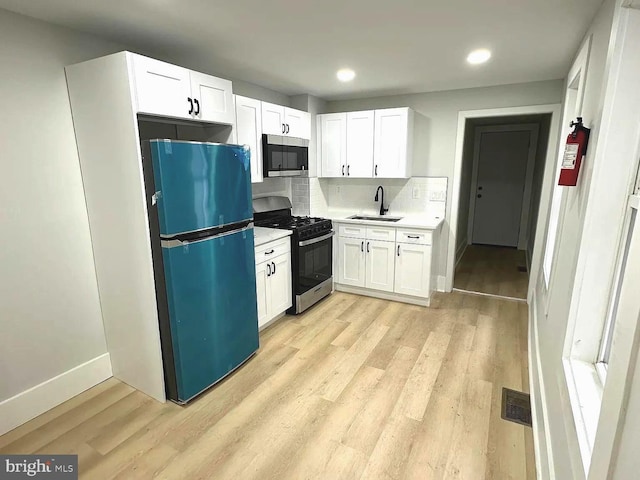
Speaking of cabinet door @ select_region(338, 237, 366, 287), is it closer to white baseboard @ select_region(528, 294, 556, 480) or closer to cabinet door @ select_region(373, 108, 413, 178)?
cabinet door @ select_region(373, 108, 413, 178)

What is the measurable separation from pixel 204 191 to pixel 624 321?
2.06m

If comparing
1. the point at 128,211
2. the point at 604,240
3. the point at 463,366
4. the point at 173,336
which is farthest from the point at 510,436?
the point at 128,211

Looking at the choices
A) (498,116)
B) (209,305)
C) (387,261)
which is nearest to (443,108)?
(498,116)

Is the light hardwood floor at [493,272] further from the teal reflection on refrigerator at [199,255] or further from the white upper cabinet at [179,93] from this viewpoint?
the white upper cabinet at [179,93]

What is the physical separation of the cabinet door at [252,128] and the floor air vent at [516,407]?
263 centimetres

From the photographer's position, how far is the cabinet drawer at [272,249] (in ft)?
9.82

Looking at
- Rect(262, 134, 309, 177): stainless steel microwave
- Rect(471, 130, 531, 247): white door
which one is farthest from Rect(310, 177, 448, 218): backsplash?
Rect(471, 130, 531, 247): white door

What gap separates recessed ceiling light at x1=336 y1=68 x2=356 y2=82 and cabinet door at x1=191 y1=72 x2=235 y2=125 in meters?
1.06

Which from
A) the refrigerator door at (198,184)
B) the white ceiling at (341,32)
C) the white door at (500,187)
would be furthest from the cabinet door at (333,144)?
the white door at (500,187)

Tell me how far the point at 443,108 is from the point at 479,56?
1212mm

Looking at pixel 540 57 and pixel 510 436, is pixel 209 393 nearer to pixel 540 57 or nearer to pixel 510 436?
pixel 510 436

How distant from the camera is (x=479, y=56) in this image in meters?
2.67

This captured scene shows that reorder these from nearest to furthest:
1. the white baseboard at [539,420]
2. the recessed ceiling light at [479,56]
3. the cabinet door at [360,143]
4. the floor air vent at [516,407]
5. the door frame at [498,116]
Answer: the white baseboard at [539,420]
the floor air vent at [516,407]
the recessed ceiling light at [479,56]
the door frame at [498,116]
the cabinet door at [360,143]

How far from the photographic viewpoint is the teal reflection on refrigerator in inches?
79.0
